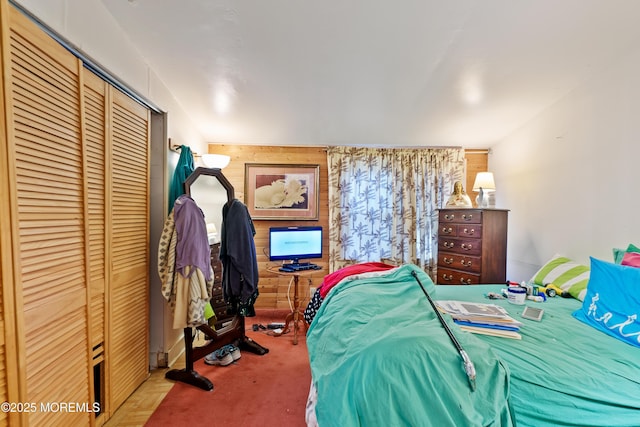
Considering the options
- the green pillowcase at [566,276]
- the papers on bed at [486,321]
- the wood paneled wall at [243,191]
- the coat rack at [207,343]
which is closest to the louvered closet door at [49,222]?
the coat rack at [207,343]

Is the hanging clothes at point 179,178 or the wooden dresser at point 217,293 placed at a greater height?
the hanging clothes at point 179,178

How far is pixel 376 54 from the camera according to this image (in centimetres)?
183

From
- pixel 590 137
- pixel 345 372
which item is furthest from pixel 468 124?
pixel 345 372

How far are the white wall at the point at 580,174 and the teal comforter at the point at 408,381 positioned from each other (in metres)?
1.75

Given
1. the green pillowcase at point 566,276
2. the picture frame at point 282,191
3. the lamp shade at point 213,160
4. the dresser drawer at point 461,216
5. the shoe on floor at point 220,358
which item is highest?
the lamp shade at point 213,160

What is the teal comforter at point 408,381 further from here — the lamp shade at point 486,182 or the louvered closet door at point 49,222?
the lamp shade at point 486,182

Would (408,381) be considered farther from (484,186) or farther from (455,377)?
(484,186)

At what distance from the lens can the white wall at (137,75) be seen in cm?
130

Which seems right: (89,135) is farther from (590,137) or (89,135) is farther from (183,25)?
(590,137)

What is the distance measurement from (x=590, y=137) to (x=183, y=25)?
2931mm

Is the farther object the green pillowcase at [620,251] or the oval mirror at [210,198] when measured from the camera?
the oval mirror at [210,198]

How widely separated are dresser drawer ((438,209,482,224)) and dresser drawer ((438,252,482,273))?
1.19ft

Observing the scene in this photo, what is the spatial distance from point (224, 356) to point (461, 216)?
264 centimetres

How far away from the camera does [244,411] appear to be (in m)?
1.79
